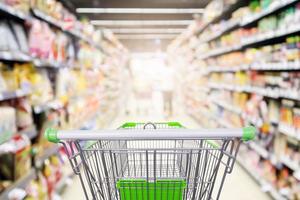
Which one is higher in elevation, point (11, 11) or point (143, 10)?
point (143, 10)

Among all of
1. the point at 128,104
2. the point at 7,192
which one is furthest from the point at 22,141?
the point at 128,104

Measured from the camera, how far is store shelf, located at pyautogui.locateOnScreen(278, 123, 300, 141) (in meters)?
2.56

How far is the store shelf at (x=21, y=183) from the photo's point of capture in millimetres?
1971

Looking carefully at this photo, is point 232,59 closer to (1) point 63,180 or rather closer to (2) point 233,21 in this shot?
(2) point 233,21

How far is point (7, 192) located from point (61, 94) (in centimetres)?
154

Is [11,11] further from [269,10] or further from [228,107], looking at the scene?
[228,107]

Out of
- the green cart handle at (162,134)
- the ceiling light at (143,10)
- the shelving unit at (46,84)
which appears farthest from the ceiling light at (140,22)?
the green cart handle at (162,134)

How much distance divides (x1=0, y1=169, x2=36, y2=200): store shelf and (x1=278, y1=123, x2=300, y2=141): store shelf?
2083mm

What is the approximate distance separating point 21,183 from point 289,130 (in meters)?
2.14

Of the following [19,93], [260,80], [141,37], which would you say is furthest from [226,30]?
[141,37]

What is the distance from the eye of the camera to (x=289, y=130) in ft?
8.86

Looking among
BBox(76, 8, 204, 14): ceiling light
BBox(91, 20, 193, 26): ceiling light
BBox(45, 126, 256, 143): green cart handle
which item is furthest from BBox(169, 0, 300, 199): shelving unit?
BBox(91, 20, 193, 26): ceiling light

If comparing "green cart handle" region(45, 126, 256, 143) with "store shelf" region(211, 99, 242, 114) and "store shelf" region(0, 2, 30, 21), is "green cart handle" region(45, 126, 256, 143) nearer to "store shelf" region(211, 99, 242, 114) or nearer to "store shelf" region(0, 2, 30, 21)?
"store shelf" region(0, 2, 30, 21)

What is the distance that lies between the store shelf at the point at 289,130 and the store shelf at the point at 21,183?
2.08 m
